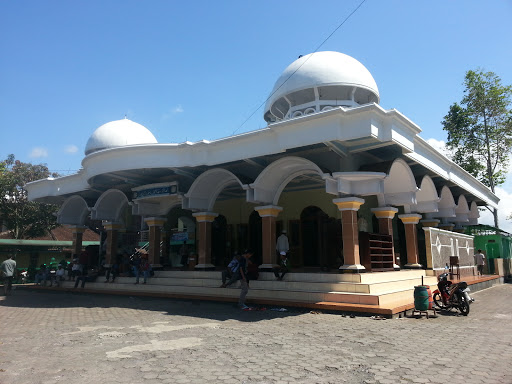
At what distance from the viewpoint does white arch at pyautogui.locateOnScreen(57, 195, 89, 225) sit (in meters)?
17.6

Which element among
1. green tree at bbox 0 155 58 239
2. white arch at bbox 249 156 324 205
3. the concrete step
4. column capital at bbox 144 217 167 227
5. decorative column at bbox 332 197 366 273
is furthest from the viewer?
green tree at bbox 0 155 58 239

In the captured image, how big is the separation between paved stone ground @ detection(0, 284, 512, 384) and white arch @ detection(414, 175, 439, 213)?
5.31m

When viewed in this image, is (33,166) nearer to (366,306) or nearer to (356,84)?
(356,84)

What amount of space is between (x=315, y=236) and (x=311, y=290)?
5093mm

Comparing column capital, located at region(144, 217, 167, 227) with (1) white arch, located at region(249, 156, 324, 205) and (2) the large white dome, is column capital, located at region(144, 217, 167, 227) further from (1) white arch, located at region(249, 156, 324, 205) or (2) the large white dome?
(2) the large white dome

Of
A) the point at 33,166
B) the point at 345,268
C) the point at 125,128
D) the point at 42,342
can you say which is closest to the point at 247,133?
the point at 345,268

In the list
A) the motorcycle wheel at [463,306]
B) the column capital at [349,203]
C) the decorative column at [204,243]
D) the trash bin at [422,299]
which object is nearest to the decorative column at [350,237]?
the column capital at [349,203]

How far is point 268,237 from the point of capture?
11125 millimetres

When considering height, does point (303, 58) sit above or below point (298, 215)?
above

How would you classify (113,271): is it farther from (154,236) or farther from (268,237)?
(268,237)

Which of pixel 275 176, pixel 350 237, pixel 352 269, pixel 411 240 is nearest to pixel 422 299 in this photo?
pixel 352 269

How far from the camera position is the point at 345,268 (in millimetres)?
9242

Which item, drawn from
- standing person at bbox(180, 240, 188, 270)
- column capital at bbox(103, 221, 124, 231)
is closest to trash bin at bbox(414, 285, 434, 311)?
standing person at bbox(180, 240, 188, 270)

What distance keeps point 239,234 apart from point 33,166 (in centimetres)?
1637
